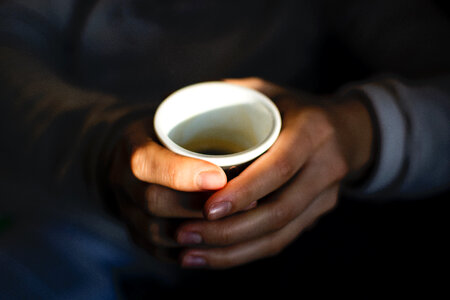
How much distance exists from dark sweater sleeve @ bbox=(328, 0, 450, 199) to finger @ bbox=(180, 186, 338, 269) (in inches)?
6.8

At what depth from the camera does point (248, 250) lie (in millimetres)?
684

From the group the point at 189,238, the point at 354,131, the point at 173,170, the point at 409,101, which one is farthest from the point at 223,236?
the point at 409,101

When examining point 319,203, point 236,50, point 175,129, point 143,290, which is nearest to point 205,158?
point 175,129

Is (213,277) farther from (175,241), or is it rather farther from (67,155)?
(67,155)

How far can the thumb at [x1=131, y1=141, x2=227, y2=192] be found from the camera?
492 millimetres

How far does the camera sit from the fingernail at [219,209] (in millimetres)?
527

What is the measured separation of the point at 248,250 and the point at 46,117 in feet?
1.80

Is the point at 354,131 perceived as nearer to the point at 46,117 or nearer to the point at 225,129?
the point at 225,129

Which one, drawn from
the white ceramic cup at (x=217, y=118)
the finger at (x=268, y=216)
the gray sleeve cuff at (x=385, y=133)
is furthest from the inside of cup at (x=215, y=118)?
the gray sleeve cuff at (x=385, y=133)

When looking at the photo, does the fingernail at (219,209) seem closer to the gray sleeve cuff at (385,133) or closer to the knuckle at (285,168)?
the knuckle at (285,168)

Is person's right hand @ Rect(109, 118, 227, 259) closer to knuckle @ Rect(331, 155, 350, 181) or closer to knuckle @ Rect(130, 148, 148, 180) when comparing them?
knuckle @ Rect(130, 148, 148, 180)

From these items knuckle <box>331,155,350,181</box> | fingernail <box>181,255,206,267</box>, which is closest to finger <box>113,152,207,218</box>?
fingernail <box>181,255,206,267</box>

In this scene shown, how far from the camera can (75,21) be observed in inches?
39.6

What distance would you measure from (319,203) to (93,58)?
28.8 inches
